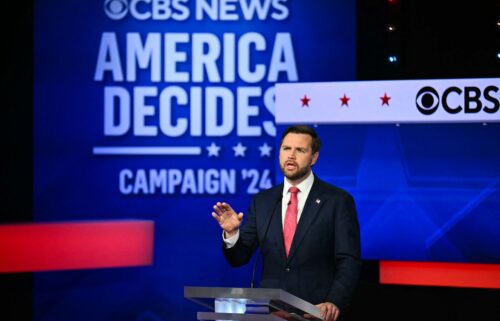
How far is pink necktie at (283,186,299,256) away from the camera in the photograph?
3707 millimetres

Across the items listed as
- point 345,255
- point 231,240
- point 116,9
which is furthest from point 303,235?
point 116,9

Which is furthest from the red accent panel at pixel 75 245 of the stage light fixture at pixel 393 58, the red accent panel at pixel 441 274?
the stage light fixture at pixel 393 58

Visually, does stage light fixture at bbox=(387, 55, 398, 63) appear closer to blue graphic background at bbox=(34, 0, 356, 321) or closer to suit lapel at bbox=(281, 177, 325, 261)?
blue graphic background at bbox=(34, 0, 356, 321)

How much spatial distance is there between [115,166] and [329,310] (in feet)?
10.1

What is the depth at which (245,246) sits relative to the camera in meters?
3.72

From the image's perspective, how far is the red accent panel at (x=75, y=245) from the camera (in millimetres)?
Result: 6004

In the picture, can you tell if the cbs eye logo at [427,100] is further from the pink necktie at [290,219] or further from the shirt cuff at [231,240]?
the shirt cuff at [231,240]

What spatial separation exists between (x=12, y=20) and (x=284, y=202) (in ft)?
10.6

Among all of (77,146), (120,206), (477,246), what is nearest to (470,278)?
(477,246)

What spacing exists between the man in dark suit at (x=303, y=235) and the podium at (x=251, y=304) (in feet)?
2.00

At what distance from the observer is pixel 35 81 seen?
20.1 ft

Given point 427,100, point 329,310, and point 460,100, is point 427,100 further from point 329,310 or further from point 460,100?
point 329,310

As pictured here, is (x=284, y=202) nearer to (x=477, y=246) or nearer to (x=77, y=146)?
(x=477, y=246)

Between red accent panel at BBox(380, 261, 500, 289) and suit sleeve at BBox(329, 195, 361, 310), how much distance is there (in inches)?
63.3
